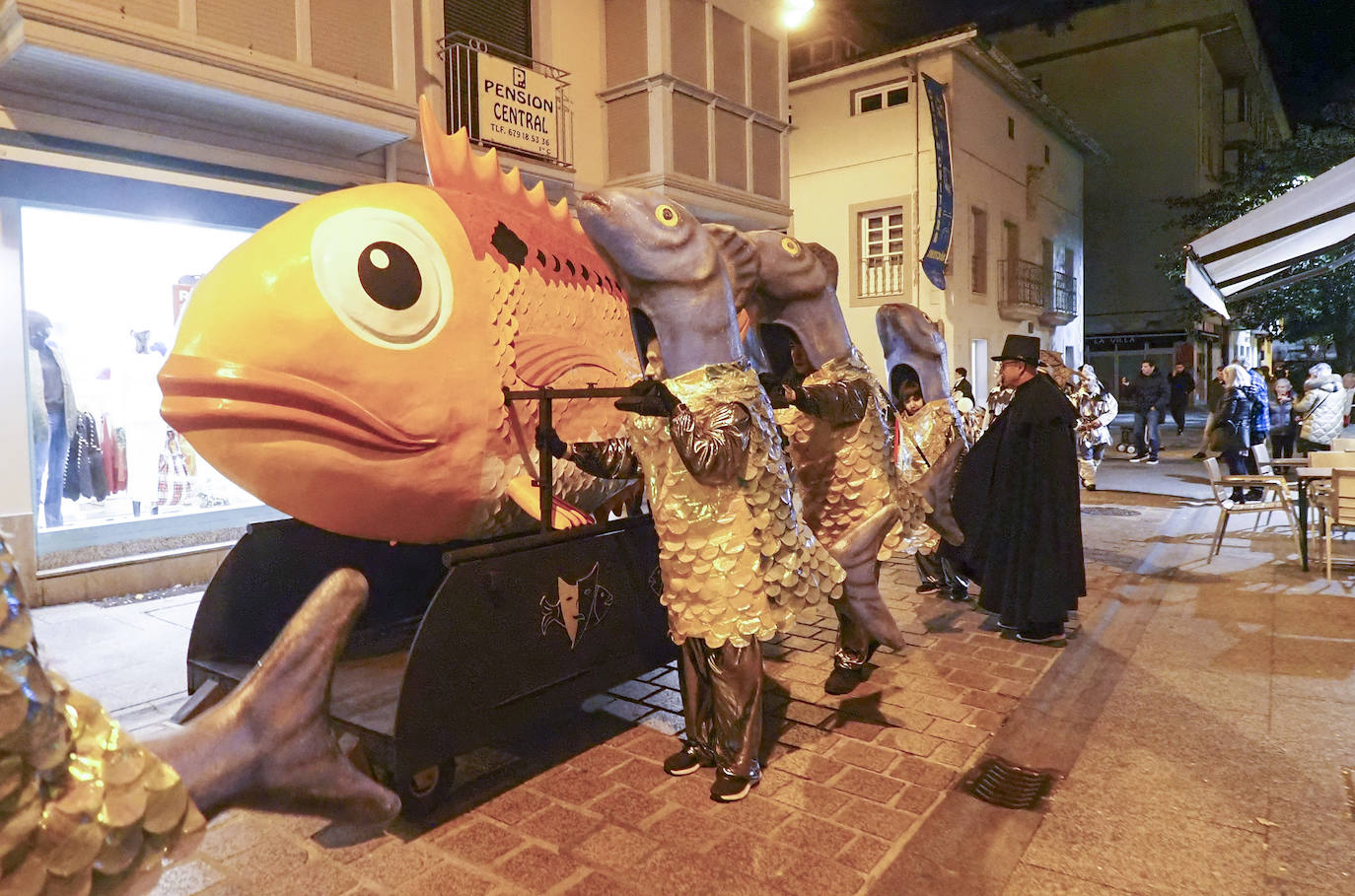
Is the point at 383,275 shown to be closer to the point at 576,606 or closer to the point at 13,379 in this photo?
the point at 576,606

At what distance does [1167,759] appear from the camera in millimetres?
3305

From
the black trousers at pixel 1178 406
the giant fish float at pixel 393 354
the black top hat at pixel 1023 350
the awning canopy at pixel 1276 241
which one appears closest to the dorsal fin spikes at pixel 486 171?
the giant fish float at pixel 393 354

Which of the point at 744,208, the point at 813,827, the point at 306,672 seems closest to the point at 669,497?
the point at 813,827

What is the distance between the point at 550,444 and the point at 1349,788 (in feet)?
10.2

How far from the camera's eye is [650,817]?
2916mm

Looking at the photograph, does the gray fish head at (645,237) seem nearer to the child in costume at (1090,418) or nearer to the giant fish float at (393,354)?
the giant fish float at (393,354)

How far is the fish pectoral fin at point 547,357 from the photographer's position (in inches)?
131

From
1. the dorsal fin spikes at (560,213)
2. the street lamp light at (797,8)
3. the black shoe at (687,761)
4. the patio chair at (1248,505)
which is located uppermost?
the street lamp light at (797,8)

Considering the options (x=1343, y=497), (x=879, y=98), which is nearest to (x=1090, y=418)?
(x=1343, y=497)

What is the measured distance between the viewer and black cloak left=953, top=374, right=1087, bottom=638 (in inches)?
188

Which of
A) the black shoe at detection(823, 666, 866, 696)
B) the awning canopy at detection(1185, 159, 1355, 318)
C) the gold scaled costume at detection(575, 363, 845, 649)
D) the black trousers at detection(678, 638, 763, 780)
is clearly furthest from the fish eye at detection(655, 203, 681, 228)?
the awning canopy at detection(1185, 159, 1355, 318)

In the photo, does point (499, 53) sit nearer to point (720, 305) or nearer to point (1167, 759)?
point (720, 305)

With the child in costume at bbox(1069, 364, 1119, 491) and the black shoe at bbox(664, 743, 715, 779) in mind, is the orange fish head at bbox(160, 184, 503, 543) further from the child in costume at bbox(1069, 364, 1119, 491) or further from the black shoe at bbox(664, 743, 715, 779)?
the child in costume at bbox(1069, 364, 1119, 491)

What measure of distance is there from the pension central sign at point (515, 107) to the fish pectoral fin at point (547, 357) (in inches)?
181
